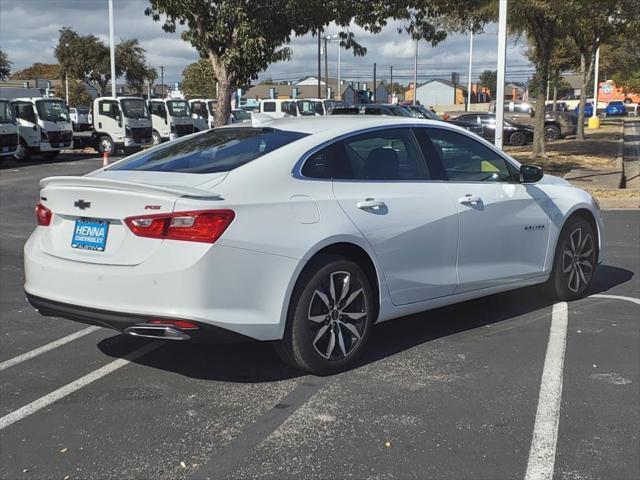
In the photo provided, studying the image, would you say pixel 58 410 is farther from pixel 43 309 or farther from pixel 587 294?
pixel 587 294

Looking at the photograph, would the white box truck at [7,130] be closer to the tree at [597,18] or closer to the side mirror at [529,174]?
the tree at [597,18]

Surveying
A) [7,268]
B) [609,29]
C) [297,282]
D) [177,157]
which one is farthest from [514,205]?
[609,29]

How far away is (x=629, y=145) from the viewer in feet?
96.1

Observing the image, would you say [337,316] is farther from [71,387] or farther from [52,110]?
[52,110]

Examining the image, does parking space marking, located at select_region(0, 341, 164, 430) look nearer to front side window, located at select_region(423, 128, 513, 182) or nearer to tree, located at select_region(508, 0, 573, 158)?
front side window, located at select_region(423, 128, 513, 182)

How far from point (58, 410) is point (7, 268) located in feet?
14.7

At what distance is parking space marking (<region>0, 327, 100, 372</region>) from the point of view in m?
4.88

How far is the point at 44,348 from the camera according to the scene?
5191mm

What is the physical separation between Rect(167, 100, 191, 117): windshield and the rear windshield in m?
26.7

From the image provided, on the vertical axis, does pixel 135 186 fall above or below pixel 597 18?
below

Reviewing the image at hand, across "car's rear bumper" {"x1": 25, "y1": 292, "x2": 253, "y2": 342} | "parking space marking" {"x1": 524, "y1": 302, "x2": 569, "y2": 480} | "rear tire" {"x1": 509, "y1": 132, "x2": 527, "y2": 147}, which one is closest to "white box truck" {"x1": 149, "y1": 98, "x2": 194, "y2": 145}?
"rear tire" {"x1": 509, "y1": 132, "x2": 527, "y2": 147}

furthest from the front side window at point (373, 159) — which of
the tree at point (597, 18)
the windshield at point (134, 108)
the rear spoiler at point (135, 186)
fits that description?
the windshield at point (134, 108)

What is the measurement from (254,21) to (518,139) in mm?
17563

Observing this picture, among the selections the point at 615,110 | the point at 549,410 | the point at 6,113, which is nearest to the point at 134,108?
the point at 6,113
